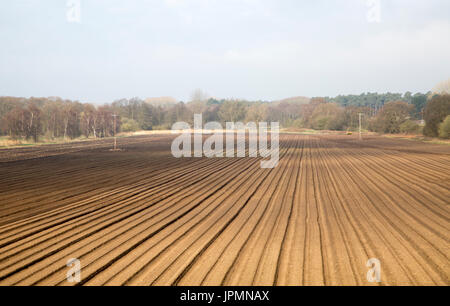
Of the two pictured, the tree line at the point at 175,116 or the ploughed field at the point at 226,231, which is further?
the tree line at the point at 175,116

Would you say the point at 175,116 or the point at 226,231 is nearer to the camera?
the point at 226,231

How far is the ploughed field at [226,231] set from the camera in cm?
393

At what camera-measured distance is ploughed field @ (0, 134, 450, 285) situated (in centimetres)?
393

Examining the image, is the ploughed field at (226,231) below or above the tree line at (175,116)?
below

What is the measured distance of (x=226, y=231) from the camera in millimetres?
5605

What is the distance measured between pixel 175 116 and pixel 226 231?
81.8 meters

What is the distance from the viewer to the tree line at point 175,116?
3612 cm

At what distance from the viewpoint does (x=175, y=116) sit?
85.6 m

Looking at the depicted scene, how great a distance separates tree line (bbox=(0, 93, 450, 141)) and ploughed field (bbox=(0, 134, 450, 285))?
1686 cm

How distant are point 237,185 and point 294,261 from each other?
5.99 m

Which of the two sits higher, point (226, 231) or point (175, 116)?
point (175, 116)

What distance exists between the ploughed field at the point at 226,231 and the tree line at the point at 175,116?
1686 centimetres
